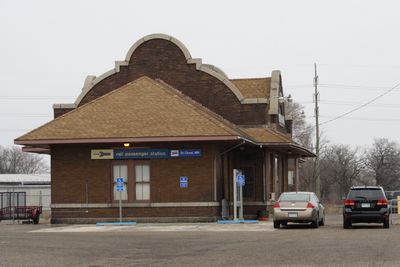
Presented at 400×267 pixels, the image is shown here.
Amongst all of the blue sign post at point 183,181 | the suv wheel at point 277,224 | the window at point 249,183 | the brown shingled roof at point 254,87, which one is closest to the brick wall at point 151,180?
the blue sign post at point 183,181

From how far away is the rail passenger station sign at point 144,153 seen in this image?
33.2 metres

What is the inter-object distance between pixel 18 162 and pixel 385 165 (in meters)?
66.5

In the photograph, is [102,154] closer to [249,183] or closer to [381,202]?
[249,183]

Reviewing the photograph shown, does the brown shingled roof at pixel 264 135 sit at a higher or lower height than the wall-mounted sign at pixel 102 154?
higher

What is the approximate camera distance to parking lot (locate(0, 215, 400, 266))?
16.0 m

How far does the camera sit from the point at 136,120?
33.9m

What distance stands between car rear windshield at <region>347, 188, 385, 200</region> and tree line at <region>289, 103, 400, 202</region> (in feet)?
203

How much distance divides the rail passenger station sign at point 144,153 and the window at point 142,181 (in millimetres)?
613

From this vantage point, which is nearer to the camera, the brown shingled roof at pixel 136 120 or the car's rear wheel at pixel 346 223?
the car's rear wheel at pixel 346 223

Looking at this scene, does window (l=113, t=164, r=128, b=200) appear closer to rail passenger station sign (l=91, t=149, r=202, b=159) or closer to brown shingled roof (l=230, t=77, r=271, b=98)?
rail passenger station sign (l=91, t=149, r=202, b=159)

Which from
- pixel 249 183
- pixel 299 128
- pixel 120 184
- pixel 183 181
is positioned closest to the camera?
pixel 120 184

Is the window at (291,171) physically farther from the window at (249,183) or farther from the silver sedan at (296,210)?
the silver sedan at (296,210)

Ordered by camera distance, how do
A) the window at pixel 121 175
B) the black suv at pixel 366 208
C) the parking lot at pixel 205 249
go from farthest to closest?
the window at pixel 121 175
the black suv at pixel 366 208
the parking lot at pixel 205 249

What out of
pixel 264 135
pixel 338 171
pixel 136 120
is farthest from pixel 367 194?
pixel 338 171
